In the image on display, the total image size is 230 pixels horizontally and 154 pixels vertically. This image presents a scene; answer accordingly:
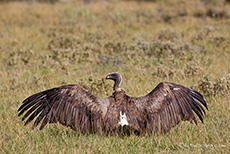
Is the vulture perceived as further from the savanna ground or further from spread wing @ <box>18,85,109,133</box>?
the savanna ground

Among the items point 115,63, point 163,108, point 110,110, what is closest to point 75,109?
point 110,110

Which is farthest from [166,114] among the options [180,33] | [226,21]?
[226,21]

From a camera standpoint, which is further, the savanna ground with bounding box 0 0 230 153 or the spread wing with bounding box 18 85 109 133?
the savanna ground with bounding box 0 0 230 153

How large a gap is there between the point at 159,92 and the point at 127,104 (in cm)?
51

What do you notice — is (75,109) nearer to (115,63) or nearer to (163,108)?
(163,108)

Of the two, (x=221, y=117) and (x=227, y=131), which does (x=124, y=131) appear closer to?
(x=227, y=131)

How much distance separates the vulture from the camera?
5098mm

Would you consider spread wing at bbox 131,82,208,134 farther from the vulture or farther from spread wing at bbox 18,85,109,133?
spread wing at bbox 18,85,109,133

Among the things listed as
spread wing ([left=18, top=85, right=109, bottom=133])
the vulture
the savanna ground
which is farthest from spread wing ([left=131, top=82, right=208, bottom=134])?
spread wing ([left=18, top=85, right=109, bottom=133])

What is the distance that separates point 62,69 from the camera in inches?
407

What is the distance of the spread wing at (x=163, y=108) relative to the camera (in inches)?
203

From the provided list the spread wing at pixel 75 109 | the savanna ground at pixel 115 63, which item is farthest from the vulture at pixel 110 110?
the savanna ground at pixel 115 63

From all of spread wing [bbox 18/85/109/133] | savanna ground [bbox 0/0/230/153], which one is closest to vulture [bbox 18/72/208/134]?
spread wing [bbox 18/85/109/133]

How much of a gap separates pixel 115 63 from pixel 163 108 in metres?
5.58
